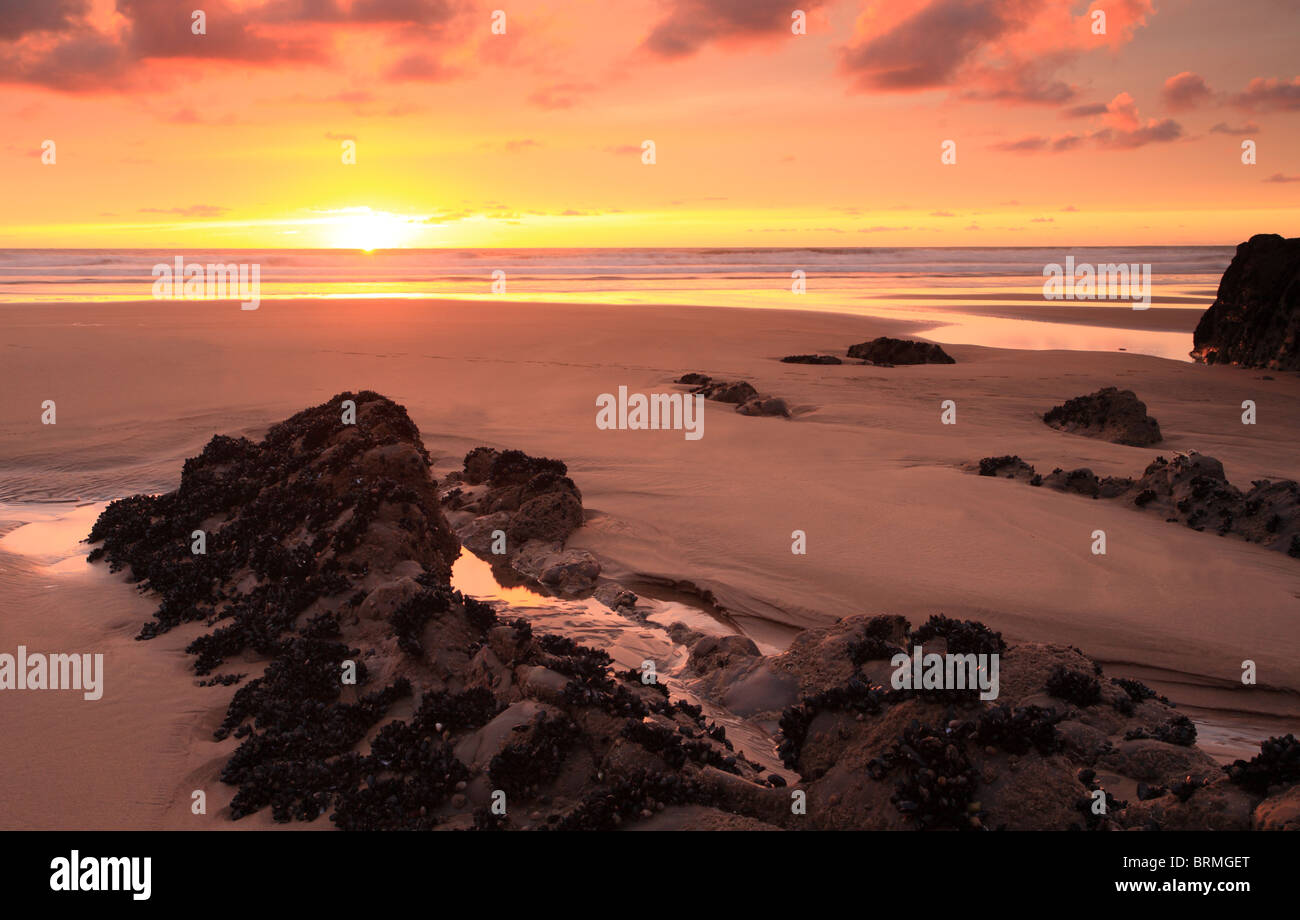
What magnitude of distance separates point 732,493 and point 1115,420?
5.88 metres

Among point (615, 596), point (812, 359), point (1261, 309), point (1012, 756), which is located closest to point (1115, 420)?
point (812, 359)

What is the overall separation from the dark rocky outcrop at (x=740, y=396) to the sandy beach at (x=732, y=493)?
33 centimetres

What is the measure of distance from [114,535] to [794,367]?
480 inches

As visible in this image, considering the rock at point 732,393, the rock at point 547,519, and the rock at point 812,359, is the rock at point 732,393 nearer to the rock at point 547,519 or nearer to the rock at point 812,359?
the rock at point 812,359

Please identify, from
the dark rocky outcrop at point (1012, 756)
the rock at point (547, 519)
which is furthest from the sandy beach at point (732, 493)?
the dark rocky outcrop at point (1012, 756)

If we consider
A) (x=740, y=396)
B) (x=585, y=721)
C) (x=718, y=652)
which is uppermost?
(x=740, y=396)

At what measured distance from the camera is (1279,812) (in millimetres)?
3121

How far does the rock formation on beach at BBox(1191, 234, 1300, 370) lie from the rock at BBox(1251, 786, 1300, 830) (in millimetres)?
16713

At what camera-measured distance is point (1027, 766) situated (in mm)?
3605

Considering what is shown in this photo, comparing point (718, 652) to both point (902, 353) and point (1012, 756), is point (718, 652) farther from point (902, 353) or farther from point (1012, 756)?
point (902, 353)

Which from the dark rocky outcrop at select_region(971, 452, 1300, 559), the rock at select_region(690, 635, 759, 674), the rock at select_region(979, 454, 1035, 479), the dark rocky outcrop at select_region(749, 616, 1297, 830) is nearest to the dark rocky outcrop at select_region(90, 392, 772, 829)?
the dark rocky outcrop at select_region(749, 616, 1297, 830)

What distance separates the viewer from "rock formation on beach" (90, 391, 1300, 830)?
358 centimetres
